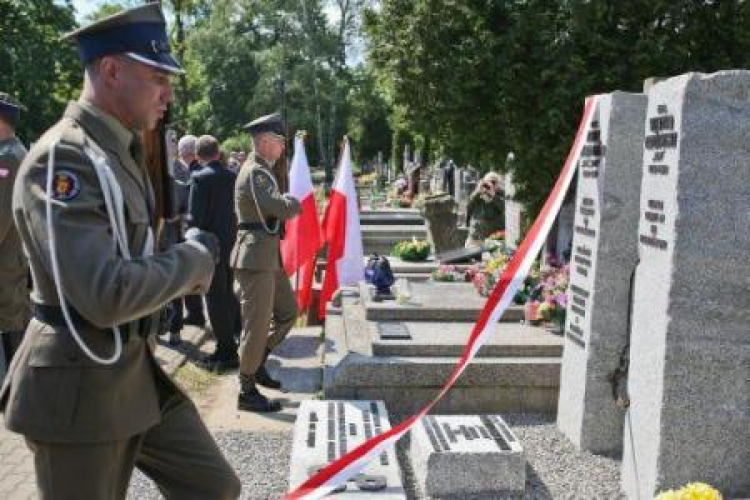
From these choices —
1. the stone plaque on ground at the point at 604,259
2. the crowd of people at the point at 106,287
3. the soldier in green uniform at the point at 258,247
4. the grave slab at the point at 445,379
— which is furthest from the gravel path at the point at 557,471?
the crowd of people at the point at 106,287

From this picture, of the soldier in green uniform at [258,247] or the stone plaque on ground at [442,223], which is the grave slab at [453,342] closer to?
the soldier in green uniform at [258,247]

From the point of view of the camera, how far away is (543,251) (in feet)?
32.7

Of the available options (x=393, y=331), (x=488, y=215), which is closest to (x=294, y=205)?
(x=393, y=331)

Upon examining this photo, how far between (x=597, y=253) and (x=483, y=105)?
448cm

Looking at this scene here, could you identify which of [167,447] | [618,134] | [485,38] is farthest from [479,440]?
[485,38]

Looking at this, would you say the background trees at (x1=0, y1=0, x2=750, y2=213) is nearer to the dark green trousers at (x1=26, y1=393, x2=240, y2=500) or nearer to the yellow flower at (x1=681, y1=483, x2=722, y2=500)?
the yellow flower at (x1=681, y1=483, x2=722, y2=500)

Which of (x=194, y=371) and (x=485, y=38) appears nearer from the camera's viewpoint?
(x=194, y=371)

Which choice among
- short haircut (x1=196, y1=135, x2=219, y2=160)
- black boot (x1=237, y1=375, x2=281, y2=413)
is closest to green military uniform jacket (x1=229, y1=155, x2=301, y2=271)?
black boot (x1=237, y1=375, x2=281, y2=413)

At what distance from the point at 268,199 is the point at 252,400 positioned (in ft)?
4.87

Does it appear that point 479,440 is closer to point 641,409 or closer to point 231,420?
point 641,409

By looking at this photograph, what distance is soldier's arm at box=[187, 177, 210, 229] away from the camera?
7.38 m

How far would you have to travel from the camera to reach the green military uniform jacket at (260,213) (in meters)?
6.01

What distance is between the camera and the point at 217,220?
749 centimetres

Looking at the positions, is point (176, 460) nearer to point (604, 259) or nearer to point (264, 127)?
point (604, 259)
